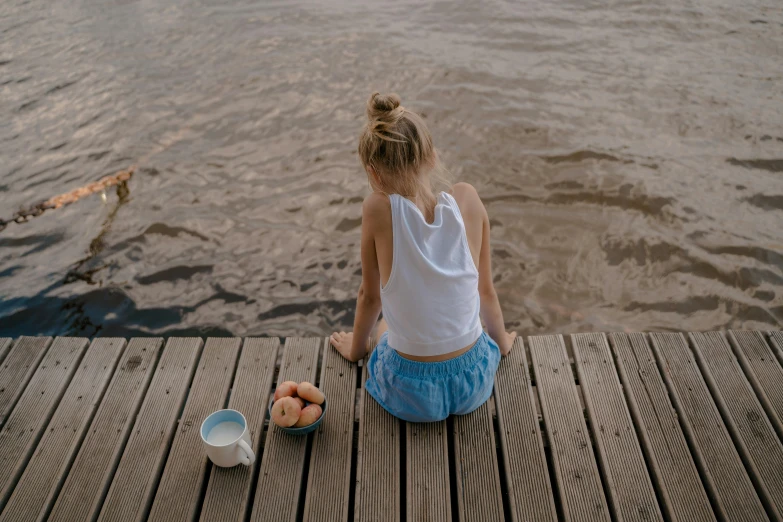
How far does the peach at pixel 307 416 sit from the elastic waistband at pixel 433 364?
1.07ft

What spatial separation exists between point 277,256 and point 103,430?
2036mm

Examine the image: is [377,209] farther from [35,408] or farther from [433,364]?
[35,408]

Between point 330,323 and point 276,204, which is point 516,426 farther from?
point 276,204

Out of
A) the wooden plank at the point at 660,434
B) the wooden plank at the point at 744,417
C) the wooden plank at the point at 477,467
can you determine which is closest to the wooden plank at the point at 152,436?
the wooden plank at the point at 477,467

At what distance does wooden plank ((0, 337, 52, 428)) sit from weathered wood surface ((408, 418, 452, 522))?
1721 mm

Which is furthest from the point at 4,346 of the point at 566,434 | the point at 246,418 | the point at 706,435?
the point at 706,435

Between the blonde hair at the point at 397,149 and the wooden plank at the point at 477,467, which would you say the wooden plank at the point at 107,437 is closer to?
the wooden plank at the point at 477,467

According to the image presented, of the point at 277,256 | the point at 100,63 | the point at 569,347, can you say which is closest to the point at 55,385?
the point at 277,256

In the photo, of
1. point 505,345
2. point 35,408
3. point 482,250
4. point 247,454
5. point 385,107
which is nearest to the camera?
point 385,107

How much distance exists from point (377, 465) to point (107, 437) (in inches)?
43.3

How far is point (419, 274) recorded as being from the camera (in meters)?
1.99

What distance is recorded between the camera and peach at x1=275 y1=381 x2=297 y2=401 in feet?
7.46

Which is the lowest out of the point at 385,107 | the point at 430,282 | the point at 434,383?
the point at 434,383

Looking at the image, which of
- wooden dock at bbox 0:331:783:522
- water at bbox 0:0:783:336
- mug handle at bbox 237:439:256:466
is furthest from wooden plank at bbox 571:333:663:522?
mug handle at bbox 237:439:256:466
